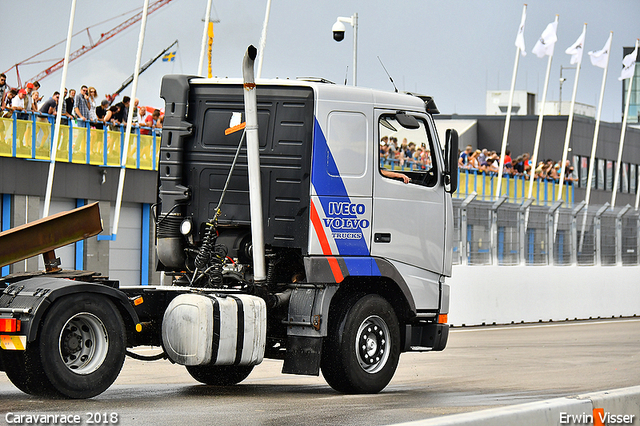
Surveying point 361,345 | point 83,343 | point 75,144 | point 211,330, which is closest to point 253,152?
point 211,330

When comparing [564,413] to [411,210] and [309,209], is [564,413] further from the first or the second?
[411,210]

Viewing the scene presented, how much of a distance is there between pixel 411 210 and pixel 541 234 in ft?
51.9

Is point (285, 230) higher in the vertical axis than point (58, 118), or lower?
lower

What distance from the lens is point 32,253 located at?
10508mm

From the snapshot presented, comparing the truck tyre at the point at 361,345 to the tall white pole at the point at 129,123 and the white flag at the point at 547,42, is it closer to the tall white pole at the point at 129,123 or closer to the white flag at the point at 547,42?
the tall white pole at the point at 129,123

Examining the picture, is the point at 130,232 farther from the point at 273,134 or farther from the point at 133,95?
the point at 273,134

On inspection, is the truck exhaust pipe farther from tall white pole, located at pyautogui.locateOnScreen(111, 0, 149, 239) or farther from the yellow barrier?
tall white pole, located at pyautogui.locateOnScreen(111, 0, 149, 239)

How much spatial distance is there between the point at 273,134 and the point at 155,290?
2063 millimetres

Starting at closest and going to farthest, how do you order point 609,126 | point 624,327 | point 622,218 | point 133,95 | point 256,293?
point 256,293 → point 624,327 → point 133,95 → point 622,218 → point 609,126

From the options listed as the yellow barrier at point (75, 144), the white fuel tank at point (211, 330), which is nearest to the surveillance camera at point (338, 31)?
the yellow barrier at point (75, 144)

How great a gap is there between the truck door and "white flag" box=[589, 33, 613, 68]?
110 feet

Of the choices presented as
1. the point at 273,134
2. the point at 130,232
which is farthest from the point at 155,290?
the point at 130,232

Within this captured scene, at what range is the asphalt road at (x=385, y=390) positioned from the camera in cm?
949

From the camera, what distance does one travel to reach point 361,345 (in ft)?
39.2
